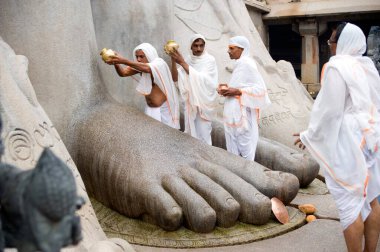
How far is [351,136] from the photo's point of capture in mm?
2701

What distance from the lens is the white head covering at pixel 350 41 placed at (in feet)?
9.09

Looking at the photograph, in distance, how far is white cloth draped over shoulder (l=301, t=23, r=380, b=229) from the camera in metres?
2.69

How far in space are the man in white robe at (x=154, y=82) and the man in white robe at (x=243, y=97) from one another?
0.38m

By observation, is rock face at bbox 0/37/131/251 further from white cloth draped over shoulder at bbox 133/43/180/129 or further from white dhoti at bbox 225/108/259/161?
white dhoti at bbox 225/108/259/161

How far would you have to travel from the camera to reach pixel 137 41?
4469 millimetres

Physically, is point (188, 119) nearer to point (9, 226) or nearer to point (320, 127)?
point (320, 127)

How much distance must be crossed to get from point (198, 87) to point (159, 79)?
1.03ft

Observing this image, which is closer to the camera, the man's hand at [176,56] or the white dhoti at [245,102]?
the man's hand at [176,56]

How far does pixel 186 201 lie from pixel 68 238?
2191 mm

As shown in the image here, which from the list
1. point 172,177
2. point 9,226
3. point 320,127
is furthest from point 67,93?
point 9,226

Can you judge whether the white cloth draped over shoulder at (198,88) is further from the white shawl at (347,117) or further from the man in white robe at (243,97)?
the white shawl at (347,117)

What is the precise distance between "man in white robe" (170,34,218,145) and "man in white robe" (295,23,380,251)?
152 cm

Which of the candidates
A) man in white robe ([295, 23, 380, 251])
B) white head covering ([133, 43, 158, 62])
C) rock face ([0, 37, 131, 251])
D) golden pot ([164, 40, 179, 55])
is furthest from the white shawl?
white head covering ([133, 43, 158, 62])

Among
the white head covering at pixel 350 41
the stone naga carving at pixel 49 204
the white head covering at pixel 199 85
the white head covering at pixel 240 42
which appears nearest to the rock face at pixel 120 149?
the white head covering at pixel 199 85
